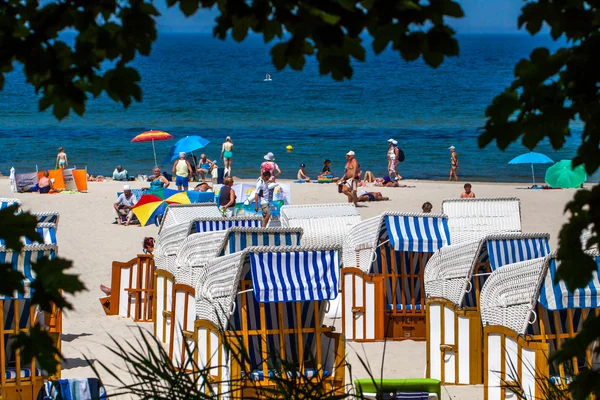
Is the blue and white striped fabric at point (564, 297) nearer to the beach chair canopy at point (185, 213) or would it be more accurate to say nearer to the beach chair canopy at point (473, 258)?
the beach chair canopy at point (473, 258)

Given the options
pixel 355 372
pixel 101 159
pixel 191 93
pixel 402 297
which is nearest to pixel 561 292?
pixel 355 372

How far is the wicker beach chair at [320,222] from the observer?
36.8 ft

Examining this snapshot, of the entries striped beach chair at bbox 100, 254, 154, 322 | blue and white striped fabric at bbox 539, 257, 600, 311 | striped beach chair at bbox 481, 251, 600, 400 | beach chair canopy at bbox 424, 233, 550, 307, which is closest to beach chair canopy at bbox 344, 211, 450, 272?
beach chair canopy at bbox 424, 233, 550, 307

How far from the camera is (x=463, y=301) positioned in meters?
8.09

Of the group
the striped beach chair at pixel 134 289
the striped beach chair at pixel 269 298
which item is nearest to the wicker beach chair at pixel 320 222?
the striped beach chair at pixel 134 289

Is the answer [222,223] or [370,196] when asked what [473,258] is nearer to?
[222,223]

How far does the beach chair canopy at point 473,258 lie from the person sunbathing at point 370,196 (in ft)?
40.8

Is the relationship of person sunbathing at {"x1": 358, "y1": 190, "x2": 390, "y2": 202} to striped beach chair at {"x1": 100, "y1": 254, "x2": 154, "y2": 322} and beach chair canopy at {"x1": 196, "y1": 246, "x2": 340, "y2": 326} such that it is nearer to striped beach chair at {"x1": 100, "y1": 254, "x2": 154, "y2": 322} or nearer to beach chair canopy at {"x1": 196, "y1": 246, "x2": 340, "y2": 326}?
striped beach chair at {"x1": 100, "y1": 254, "x2": 154, "y2": 322}

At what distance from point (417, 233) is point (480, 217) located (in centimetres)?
224

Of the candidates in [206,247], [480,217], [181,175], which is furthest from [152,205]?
[206,247]

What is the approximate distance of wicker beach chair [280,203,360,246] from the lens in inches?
441

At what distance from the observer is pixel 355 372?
27.3 ft

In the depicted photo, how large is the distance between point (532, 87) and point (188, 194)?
1463cm

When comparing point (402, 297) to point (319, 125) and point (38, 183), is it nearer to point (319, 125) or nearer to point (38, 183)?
point (38, 183)
